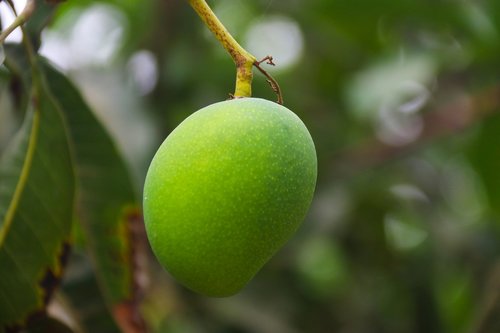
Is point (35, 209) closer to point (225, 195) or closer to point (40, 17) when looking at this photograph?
point (40, 17)

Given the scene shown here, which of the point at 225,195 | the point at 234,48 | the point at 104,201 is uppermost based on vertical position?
the point at 234,48

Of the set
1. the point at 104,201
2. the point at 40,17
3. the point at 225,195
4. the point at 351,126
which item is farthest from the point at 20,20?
the point at 351,126

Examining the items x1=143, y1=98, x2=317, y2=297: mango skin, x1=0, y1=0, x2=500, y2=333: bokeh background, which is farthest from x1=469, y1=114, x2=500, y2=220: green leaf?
x1=143, y1=98, x2=317, y2=297: mango skin

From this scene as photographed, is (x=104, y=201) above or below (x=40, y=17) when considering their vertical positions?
below

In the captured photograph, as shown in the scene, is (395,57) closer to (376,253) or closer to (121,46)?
(376,253)

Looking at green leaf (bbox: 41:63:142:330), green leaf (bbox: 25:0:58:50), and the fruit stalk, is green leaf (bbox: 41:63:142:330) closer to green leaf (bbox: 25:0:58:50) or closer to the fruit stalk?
green leaf (bbox: 25:0:58:50)

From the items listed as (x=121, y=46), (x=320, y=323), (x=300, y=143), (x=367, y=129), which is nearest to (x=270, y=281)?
(x=320, y=323)

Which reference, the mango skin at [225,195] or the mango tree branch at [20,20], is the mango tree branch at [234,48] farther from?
the mango tree branch at [20,20]
